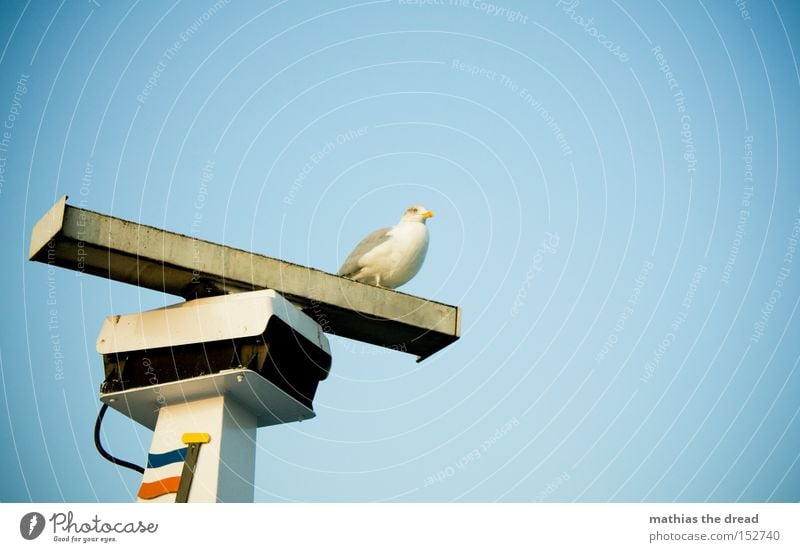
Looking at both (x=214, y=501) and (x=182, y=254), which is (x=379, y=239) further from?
(x=214, y=501)

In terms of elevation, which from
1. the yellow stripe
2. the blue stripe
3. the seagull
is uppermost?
the seagull

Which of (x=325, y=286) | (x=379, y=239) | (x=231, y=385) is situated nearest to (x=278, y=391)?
(x=231, y=385)

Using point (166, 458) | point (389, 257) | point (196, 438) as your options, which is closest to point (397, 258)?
point (389, 257)

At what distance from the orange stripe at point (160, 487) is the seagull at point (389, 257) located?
3.57 metres

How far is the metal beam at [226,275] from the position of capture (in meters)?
8.09

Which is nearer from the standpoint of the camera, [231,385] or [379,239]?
[231,385]

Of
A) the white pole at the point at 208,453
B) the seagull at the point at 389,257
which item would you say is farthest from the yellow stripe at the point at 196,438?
the seagull at the point at 389,257

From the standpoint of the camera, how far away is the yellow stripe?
328 inches

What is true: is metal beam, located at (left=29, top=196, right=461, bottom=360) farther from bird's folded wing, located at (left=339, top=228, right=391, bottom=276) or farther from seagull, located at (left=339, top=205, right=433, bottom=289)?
bird's folded wing, located at (left=339, top=228, right=391, bottom=276)

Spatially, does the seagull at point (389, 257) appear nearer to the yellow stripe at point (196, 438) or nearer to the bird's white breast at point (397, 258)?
the bird's white breast at point (397, 258)

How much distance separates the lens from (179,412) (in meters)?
8.62

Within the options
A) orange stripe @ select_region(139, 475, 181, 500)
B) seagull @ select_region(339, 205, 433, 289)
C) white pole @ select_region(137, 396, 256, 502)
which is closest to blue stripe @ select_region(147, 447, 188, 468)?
white pole @ select_region(137, 396, 256, 502)

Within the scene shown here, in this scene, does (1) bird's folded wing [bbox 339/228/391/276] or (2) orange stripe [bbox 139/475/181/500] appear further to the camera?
(1) bird's folded wing [bbox 339/228/391/276]

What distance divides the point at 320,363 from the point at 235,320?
37.8 inches
